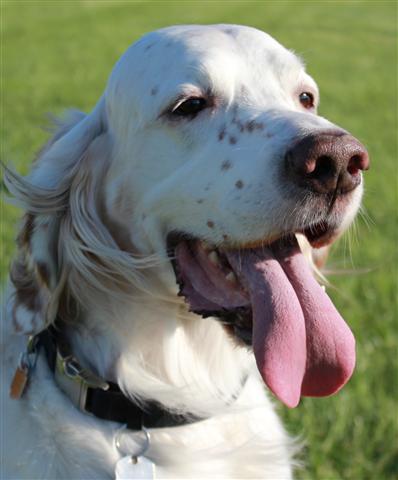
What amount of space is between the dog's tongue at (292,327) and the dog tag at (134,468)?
0.50 metres

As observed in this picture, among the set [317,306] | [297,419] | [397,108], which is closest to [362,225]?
[297,419]

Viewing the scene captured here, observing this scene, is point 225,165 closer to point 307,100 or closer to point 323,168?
point 323,168

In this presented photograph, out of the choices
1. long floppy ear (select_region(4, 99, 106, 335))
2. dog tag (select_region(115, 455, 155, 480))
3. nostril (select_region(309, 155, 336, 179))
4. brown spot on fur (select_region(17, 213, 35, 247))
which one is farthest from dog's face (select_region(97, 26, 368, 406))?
dog tag (select_region(115, 455, 155, 480))

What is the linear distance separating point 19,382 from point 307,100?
1.46 metres

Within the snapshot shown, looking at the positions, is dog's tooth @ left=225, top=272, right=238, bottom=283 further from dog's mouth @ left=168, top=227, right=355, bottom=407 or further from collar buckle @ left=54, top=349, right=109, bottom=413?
collar buckle @ left=54, top=349, right=109, bottom=413

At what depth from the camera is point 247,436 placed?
9.12 ft

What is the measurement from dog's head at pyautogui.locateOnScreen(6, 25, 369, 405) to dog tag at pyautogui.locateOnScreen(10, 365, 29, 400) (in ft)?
1.11

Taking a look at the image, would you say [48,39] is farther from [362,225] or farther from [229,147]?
[229,147]

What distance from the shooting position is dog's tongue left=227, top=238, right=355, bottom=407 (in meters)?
2.41

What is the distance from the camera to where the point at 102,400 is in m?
2.57

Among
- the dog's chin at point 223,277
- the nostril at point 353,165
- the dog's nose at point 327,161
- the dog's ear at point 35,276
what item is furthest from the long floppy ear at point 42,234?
the nostril at point 353,165

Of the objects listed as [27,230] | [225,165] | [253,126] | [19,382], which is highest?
[253,126]

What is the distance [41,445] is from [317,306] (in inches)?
40.0

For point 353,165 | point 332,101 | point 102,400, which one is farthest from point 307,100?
point 332,101
